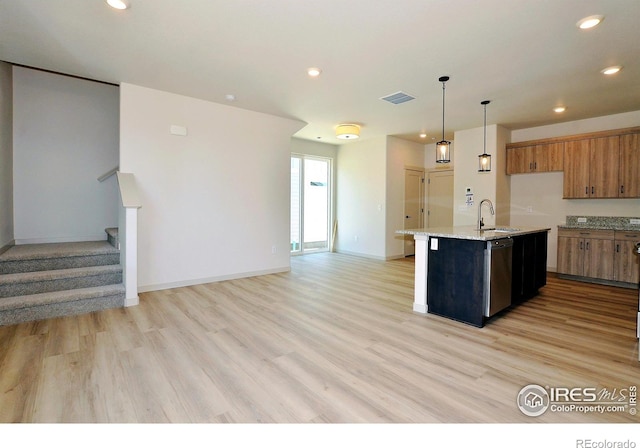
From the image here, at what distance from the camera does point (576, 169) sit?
17.7 feet

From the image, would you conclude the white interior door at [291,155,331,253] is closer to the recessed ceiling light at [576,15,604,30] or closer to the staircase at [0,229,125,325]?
the staircase at [0,229,125,325]

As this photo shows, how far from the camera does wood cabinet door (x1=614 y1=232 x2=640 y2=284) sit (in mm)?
4699

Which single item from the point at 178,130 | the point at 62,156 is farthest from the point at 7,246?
the point at 178,130

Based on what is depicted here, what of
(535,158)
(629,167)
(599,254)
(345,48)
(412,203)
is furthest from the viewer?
(412,203)

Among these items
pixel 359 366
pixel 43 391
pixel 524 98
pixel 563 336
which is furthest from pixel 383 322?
pixel 524 98

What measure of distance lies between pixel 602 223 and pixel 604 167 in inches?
37.0

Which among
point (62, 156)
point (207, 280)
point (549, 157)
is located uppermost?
point (549, 157)

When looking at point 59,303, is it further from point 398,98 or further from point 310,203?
point 310,203

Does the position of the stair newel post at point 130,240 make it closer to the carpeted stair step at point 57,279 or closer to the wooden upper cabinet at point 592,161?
the carpeted stair step at point 57,279

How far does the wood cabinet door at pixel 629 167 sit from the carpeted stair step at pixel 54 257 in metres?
7.70

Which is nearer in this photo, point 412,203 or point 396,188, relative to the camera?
point 396,188
